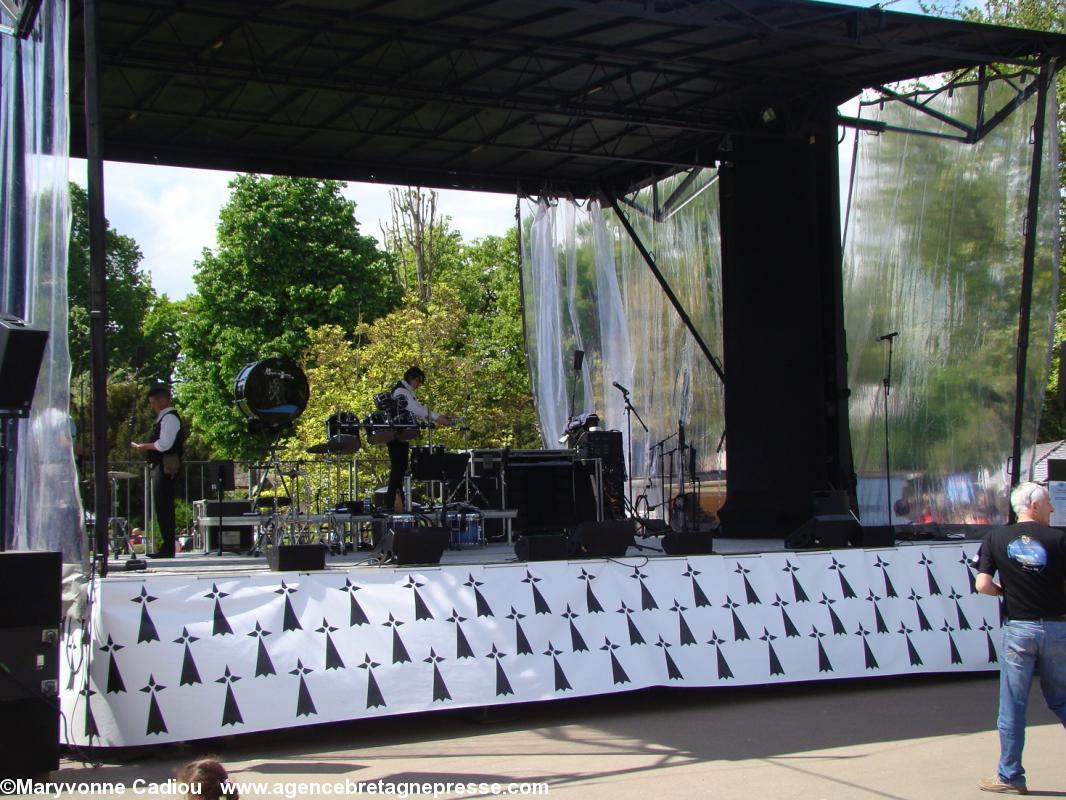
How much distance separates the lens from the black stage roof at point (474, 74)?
9.61 metres

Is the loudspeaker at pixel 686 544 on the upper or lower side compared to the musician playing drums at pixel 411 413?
lower

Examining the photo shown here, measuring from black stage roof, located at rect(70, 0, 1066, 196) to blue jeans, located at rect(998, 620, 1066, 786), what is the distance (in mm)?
5734

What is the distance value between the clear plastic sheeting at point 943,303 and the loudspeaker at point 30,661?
325 inches

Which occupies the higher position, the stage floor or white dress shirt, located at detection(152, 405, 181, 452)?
white dress shirt, located at detection(152, 405, 181, 452)

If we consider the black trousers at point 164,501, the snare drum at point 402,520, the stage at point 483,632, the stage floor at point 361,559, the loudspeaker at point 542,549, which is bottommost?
the stage at point 483,632

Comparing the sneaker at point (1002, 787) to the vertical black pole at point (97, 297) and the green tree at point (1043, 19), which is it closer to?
the vertical black pole at point (97, 297)

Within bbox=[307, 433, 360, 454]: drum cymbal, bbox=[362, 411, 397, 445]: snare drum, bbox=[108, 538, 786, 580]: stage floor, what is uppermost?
bbox=[362, 411, 397, 445]: snare drum

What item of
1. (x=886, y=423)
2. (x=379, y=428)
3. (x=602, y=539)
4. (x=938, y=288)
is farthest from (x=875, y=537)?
(x=379, y=428)

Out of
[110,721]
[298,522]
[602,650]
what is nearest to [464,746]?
[602,650]

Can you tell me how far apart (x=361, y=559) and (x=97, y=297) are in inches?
138

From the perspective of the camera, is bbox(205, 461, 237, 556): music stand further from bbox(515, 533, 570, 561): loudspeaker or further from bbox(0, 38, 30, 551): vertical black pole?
bbox(0, 38, 30, 551): vertical black pole

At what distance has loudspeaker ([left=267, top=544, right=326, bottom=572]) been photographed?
7113mm

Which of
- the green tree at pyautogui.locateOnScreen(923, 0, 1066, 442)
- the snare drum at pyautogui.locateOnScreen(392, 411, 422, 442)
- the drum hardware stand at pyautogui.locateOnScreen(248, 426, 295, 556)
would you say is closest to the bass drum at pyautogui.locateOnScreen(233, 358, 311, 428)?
the drum hardware stand at pyautogui.locateOnScreen(248, 426, 295, 556)

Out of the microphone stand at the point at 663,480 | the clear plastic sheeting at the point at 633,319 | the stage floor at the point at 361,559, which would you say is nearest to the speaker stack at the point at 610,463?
the stage floor at the point at 361,559
